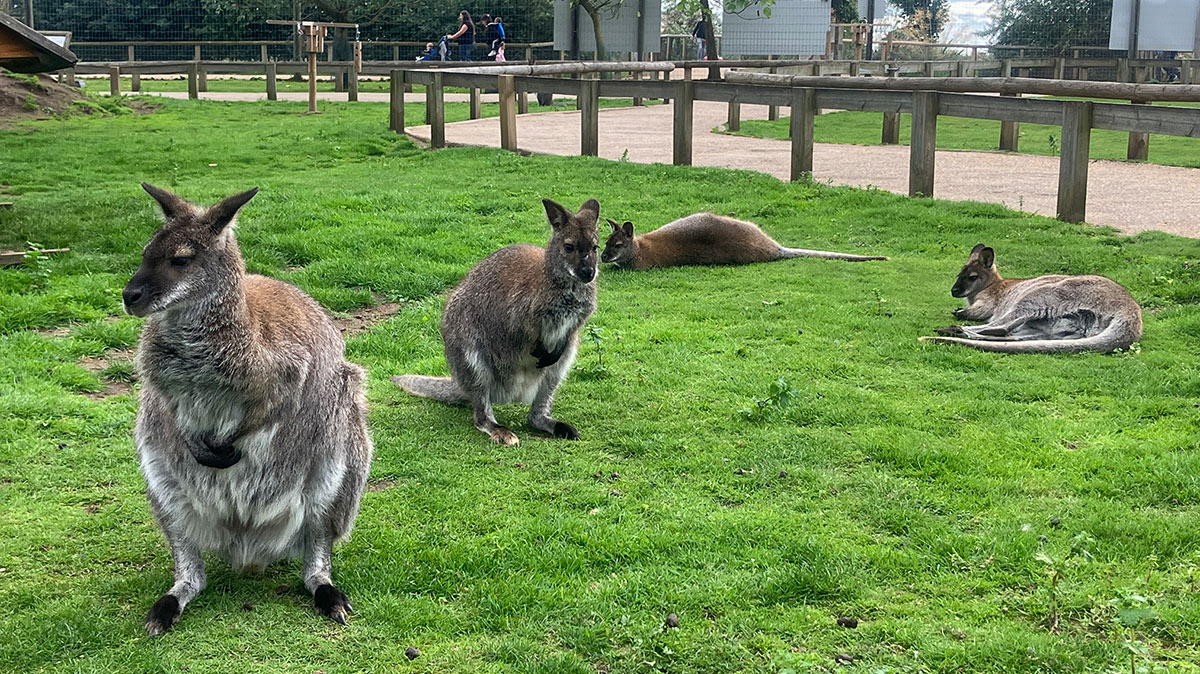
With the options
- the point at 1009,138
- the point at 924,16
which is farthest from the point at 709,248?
the point at 924,16

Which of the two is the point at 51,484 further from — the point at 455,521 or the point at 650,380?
the point at 650,380

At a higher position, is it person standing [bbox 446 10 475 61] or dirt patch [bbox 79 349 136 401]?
person standing [bbox 446 10 475 61]

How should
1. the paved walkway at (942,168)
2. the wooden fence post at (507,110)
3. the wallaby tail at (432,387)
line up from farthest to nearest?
the wooden fence post at (507,110)
the paved walkway at (942,168)
the wallaby tail at (432,387)

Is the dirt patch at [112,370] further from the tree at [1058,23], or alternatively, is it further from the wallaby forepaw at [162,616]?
the tree at [1058,23]

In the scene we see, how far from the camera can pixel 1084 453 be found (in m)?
4.32

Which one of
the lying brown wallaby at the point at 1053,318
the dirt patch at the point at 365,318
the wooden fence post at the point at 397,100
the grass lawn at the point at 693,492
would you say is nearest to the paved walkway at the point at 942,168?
the wooden fence post at the point at 397,100

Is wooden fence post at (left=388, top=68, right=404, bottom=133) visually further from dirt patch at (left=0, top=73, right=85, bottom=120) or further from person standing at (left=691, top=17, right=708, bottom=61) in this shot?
person standing at (left=691, top=17, right=708, bottom=61)

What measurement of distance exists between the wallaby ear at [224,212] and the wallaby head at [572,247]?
194 centimetres

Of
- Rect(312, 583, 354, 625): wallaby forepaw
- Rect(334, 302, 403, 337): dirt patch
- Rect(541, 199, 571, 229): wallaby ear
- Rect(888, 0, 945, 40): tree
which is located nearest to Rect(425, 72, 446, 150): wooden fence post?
Rect(334, 302, 403, 337): dirt patch

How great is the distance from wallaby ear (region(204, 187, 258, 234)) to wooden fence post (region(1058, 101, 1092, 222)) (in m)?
7.27

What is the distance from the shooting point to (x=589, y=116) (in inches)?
492

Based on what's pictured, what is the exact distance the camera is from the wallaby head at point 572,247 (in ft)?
15.8

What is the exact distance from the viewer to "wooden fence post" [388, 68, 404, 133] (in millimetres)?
14727

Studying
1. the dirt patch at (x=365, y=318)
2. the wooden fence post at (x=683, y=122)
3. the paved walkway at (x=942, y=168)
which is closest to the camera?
the dirt patch at (x=365, y=318)
